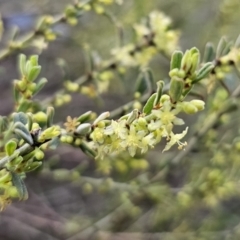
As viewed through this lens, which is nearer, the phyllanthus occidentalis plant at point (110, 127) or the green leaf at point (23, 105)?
the phyllanthus occidentalis plant at point (110, 127)

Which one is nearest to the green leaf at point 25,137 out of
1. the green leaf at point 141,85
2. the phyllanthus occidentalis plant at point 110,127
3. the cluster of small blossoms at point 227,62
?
the phyllanthus occidentalis plant at point 110,127

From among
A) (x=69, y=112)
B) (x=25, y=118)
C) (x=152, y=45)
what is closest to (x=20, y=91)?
(x=25, y=118)

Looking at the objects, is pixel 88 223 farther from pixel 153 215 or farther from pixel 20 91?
pixel 20 91

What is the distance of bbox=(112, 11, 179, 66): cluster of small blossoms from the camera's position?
3.31ft

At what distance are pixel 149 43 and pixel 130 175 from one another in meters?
0.72

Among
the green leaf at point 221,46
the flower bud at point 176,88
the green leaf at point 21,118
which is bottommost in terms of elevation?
the flower bud at point 176,88

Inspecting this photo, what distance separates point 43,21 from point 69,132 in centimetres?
40

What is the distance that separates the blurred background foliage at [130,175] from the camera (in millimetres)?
1170

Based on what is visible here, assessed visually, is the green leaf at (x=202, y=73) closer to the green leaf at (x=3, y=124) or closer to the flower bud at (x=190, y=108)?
the flower bud at (x=190, y=108)

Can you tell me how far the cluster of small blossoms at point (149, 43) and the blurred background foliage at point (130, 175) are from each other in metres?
0.08

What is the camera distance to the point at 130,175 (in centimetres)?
164

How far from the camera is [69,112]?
2240mm

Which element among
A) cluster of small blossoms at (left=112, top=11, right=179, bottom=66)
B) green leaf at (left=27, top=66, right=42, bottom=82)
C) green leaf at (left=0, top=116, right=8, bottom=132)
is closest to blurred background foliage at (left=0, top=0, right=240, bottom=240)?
cluster of small blossoms at (left=112, top=11, right=179, bottom=66)

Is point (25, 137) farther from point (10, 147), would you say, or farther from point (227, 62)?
point (227, 62)
